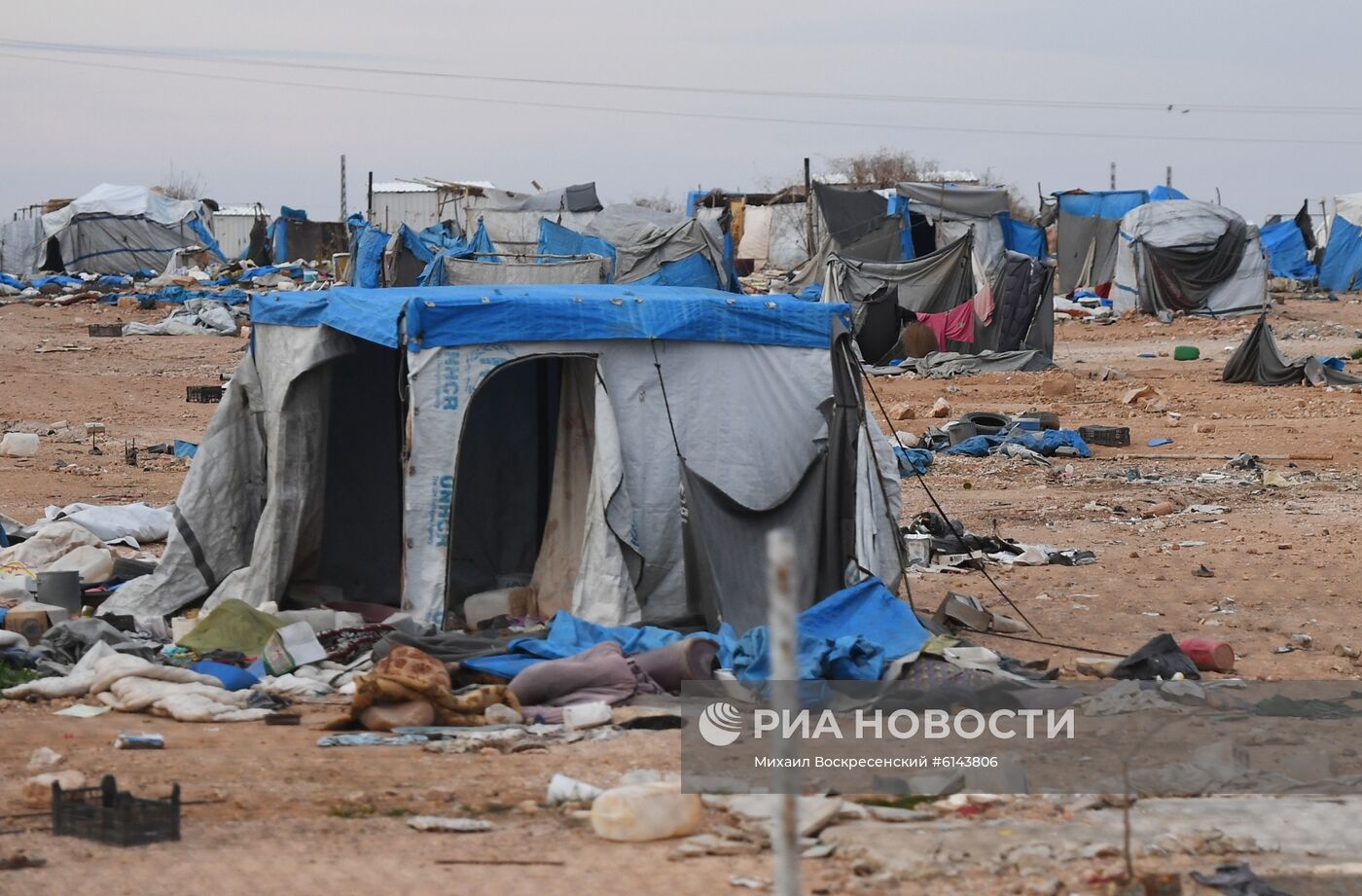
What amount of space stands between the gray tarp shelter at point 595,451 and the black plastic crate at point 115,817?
2.84 metres

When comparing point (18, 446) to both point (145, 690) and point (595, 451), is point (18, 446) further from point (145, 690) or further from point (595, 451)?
point (145, 690)

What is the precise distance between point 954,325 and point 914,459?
24.2 ft

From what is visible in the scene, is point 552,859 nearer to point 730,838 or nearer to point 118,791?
point 730,838

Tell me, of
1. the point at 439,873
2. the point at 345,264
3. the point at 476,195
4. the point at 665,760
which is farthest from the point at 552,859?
the point at 476,195

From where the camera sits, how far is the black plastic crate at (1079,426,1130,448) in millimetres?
15094

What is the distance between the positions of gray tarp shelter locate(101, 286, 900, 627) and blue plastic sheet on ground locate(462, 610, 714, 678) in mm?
279

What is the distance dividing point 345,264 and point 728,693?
71.0ft

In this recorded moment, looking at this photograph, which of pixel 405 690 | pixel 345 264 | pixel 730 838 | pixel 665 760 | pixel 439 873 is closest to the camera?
pixel 439 873

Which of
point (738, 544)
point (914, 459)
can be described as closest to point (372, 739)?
point (738, 544)

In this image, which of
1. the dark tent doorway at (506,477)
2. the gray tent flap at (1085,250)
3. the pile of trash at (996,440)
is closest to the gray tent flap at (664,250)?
the pile of trash at (996,440)

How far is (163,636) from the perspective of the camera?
7719 mm

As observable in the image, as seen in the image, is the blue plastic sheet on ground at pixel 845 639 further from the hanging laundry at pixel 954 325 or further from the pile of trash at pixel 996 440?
the hanging laundry at pixel 954 325

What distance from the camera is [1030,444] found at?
14664 millimetres

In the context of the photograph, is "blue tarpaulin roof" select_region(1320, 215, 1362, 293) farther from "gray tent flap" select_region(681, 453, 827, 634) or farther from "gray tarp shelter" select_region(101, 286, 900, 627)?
"gray tent flap" select_region(681, 453, 827, 634)
